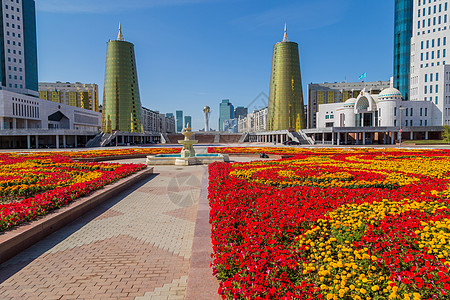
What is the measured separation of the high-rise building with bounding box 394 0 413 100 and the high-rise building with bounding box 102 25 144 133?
86.7 meters

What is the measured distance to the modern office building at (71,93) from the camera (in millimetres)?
122250

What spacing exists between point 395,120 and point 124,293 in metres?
74.2

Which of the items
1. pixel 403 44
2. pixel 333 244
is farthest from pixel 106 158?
pixel 403 44

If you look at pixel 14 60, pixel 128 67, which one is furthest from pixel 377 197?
pixel 128 67

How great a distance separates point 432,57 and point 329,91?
60.8 m

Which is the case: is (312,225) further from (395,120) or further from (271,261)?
(395,120)

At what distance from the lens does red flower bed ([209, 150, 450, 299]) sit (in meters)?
3.62

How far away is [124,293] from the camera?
4.64 m

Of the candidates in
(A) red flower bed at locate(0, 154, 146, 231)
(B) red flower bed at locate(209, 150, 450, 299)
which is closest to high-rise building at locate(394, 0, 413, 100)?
(B) red flower bed at locate(209, 150, 450, 299)

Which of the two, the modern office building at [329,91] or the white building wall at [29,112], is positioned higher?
the modern office building at [329,91]

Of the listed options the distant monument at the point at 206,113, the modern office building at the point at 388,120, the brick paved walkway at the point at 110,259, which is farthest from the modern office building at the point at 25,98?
the modern office building at the point at 388,120

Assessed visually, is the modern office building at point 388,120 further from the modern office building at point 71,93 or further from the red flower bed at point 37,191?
the modern office building at point 71,93

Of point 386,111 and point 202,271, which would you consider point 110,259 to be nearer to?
point 202,271

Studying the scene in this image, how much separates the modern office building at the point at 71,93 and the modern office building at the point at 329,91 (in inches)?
4051
